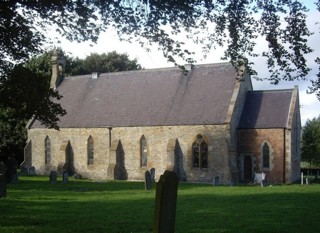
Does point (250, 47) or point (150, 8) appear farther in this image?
point (250, 47)

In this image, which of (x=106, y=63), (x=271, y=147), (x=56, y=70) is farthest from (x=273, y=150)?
(x=106, y=63)

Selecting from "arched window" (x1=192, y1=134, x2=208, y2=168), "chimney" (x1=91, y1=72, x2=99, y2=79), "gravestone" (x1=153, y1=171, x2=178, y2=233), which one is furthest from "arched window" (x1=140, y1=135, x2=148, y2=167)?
"gravestone" (x1=153, y1=171, x2=178, y2=233)

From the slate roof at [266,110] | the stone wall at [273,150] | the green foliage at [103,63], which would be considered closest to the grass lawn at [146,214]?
the stone wall at [273,150]

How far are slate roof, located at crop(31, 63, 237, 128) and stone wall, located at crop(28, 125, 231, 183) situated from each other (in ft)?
2.42

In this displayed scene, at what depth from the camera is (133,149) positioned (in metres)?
39.5

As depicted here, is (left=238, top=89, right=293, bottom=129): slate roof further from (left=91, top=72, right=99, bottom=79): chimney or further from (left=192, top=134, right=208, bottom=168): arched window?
(left=91, top=72, right=99, bottom=79): chimney

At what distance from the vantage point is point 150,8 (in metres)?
12.2

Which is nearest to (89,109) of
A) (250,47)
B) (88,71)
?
(88,71)

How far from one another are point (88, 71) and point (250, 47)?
5469 centimetres

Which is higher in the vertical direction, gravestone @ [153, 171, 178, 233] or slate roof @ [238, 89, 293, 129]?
slate roof @ [238, 89, 293, 129]

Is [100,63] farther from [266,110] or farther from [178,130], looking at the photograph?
[266,110]

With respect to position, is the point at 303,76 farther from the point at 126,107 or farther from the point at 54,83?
the point at 54,83

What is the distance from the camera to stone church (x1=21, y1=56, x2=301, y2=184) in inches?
1410

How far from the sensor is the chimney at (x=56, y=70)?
48.8 meters
